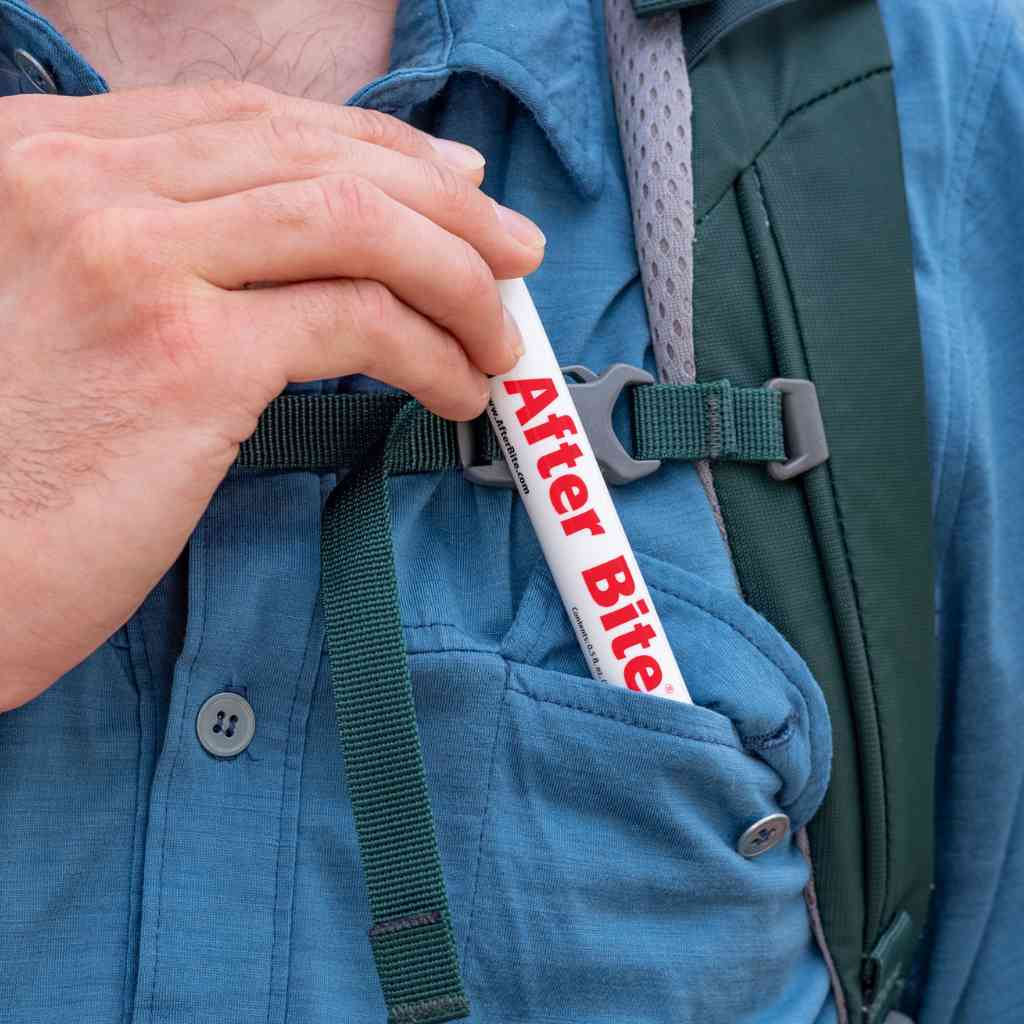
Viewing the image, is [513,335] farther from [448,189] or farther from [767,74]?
[767,74]

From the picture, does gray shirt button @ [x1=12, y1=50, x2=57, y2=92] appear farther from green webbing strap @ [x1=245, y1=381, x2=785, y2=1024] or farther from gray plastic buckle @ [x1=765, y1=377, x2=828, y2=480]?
gray plastic buckle @ [x1=765, y1=377, x2=828, y2=480]

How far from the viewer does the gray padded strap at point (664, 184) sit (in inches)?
35.7

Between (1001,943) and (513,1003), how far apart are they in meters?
0.53

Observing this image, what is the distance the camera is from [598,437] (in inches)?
34.7

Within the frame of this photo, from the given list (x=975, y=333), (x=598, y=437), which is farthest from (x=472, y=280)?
(x=975, y=333)

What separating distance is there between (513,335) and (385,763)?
1.02ft

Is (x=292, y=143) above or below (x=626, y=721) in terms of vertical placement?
above

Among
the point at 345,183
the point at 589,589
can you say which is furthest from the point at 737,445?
the point at 345,183

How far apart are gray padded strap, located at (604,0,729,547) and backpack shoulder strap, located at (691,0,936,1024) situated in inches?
0.5

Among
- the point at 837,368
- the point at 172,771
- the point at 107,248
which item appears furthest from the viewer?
the point at 837,368

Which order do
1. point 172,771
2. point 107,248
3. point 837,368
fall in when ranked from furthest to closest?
point 837,368
point 172,771
point 107,248

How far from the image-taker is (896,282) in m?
0.94

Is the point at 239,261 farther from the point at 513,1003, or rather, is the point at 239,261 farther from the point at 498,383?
the point at 513,1003

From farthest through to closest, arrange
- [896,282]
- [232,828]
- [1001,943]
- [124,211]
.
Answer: [1001,943] < [896,282] < [232,828] < [124,211]
